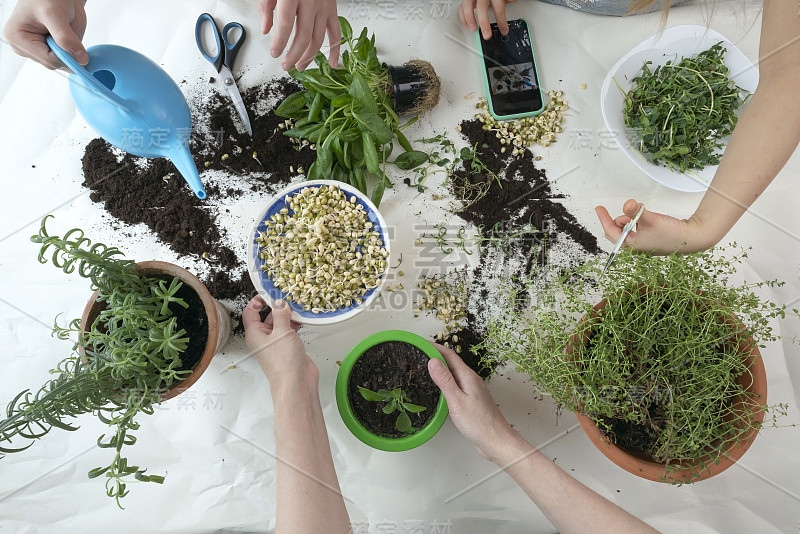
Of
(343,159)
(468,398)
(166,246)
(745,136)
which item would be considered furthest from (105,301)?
(745,136)

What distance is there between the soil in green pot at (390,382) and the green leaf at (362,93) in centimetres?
50

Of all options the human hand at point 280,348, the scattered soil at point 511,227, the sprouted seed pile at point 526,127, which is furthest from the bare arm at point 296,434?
the sprouted seed pile at point 526,127

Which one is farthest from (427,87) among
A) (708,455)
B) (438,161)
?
(708,455)

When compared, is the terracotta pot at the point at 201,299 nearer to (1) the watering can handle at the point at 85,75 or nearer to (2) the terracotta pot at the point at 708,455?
(1) the watering can handle at the point at 85,75

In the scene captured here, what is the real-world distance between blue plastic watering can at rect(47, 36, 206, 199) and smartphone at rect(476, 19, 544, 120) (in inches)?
29.2

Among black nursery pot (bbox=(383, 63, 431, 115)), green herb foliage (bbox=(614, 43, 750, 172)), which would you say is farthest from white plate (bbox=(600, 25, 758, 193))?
black nursery pot (bbox=(383, 63, 431, 115))

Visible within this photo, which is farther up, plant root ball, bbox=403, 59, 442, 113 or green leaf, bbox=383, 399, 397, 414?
plant root ball, bbox=403, 59, 442, 113

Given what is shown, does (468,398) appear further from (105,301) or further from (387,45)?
(387,45)

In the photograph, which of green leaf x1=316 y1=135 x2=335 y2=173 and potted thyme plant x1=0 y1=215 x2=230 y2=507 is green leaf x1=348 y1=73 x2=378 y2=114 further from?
potted thyme plant x1=0 y1=215 x2=230 y2=507

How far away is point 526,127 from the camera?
120 cm

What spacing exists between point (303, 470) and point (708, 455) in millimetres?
728

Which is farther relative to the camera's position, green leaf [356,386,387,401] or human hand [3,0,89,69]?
green leaf [356,386,387,401]

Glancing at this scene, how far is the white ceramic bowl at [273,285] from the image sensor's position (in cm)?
99

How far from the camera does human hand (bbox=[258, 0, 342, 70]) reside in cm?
85
